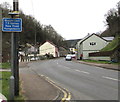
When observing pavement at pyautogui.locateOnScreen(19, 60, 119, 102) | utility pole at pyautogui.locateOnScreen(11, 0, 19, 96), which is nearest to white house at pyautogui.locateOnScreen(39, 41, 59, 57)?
pavement at pyautogui.locateOnScreen(19, 60, 119, 102)

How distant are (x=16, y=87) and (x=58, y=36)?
9713cm

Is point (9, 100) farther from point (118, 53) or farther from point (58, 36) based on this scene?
point (58, 36)

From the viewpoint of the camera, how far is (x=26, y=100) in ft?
21.2

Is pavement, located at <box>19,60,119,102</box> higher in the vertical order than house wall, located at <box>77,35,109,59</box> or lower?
lower

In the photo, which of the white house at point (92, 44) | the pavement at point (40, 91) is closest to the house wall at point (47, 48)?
the white house at point (92, 44)

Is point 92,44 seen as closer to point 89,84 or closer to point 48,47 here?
point 48,47

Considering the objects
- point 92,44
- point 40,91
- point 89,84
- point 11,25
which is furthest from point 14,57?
point 92,44

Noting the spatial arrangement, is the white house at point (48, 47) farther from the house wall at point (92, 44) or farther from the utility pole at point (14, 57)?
the utility pole at point (14, 57)

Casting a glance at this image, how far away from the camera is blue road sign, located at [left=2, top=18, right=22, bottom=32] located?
6.87 m

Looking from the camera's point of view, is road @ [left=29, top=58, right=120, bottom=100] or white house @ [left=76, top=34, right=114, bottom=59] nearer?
road @ [left=29, top=58, right=120, bottom=100]

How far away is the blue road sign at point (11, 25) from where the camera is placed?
6871 millimetres

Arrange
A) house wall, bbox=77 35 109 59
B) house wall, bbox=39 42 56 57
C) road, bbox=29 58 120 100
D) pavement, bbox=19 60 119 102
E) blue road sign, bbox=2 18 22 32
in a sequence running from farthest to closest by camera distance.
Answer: house wall, bbox=39 42 56 57, house wall, bbox=77 35 109 59, road, bbox=29 58 120 100, pavement, bbox=19 60 119 102, blue road sign, bbox=2 18 22 32

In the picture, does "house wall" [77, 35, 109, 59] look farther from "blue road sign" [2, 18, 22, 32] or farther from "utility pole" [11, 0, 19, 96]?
"blue road sign" [2, 18, 22, 32]

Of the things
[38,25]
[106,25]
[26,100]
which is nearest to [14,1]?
[26,100]
